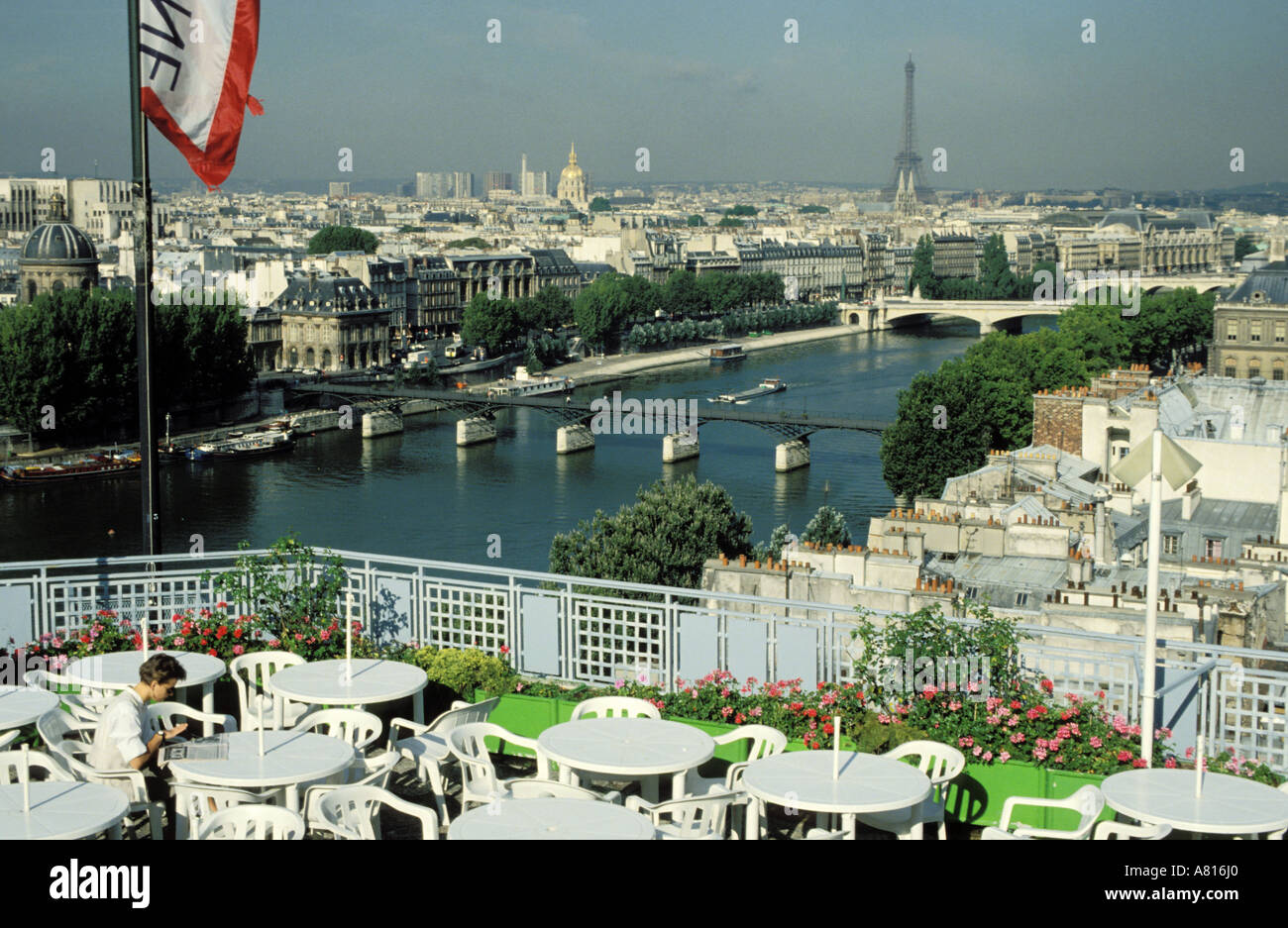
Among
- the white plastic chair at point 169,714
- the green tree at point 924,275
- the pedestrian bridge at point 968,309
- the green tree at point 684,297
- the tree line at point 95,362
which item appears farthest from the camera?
the green tree at point 924,275

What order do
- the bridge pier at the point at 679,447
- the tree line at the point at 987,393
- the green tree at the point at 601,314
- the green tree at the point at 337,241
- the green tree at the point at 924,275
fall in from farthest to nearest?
the green tree at the point at 924,275, the green tree at the point at 337,241, the green tree at the point at 601,314, the bridge pier at the point at 679,447, the tree line at the point at 987,393

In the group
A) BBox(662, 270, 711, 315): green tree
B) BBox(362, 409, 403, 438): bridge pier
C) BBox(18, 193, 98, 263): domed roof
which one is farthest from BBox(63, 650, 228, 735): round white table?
BBox(662, 270, 711, 315): green tree

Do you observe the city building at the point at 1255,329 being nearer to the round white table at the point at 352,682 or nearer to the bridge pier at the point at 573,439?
the bridge pier at the point at 573,439

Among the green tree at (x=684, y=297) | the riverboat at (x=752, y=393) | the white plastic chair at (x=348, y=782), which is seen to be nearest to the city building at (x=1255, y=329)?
the riverboat at (x=752, y=393)

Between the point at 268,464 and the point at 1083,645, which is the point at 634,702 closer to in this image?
the point at 1083,645

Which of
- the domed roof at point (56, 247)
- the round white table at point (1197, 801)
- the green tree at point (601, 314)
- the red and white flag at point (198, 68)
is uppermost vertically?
the domed roof at point (56, 247)

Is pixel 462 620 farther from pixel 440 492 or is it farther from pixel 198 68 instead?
pixel 440 492

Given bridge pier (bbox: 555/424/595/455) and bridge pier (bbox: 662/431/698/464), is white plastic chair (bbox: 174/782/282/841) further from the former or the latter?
bridge pier (bbox: 555/424/595/455)
